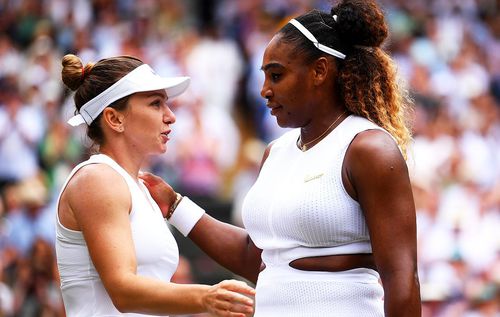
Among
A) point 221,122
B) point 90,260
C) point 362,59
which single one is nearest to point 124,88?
point 90,260

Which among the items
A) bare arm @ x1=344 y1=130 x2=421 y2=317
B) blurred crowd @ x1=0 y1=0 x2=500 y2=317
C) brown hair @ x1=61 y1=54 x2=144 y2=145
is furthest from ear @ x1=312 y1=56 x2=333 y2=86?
blurred crowd @ x1=0 y1=0 x2=500 y2=317

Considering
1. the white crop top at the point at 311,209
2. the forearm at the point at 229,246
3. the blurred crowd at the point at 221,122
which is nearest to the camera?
the white crop top at the point at 311,209

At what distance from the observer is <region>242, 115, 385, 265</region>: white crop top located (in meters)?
4.02

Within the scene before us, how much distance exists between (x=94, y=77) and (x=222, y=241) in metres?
0.98

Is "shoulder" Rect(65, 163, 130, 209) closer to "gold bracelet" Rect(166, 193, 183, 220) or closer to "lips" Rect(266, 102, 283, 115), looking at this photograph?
"lips" Rect(266, 102, 283, 115)

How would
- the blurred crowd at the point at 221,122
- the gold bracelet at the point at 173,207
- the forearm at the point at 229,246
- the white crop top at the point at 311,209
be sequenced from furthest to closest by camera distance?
1. the blurred crowd at the point at 221,122
2. the gold bracelet at the point at 173,207
3. the forearm at the point at 229,246
4. the white crop top at the point at 311,209

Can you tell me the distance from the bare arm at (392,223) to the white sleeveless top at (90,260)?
773mm

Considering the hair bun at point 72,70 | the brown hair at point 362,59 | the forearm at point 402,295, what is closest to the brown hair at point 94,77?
the hair bun at point 72,70

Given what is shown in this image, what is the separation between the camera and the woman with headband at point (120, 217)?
12.5 ft

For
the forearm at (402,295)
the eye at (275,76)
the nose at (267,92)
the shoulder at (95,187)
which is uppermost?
the eye at (275,76)

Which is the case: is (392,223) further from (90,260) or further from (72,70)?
(72,70)

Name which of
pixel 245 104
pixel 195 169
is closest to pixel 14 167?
pixel 195 169

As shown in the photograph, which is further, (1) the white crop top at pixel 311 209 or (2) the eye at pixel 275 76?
(2) the eye at pixel 275 76

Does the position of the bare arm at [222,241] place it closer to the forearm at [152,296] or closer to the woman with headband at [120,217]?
the woman with headband at [120,217]
